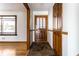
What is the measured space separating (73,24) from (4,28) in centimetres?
734

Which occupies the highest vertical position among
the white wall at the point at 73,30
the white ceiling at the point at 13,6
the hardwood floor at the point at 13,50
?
the white ceiling at the point at 13,6

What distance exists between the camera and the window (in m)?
9.31

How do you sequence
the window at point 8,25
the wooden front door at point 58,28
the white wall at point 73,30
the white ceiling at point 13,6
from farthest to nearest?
the window at point 8,25
the white ceiling at point 13,6
the wooden front door at point 58,28
the white wall at point 73,30

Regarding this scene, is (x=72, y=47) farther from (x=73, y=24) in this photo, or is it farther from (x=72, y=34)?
(x=73, y=24)

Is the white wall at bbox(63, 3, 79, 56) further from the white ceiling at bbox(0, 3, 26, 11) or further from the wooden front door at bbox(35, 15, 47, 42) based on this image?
the wooden front door at bbox(35, 15, 47, 42)

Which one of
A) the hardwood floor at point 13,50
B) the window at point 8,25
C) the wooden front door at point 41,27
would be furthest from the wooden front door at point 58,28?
the wooden front door at point 41,27

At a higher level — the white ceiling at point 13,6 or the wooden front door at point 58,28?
the white ceiling at point 13,6

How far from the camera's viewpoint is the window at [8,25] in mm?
9312

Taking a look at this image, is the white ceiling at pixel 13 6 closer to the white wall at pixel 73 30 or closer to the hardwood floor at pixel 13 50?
the hardwood floor at pixel 13 50

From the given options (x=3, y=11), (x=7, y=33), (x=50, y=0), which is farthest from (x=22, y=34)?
(x=50, y=0)

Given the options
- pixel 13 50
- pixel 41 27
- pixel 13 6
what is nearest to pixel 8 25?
pixel 41 27

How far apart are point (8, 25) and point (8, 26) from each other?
2.6 inches

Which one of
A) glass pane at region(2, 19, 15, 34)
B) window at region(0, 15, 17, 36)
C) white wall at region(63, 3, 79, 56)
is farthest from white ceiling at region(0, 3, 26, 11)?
white wall at region(63, 3, 79, 56)

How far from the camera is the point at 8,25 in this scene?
31.0 ft
